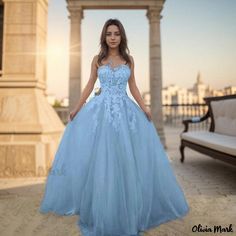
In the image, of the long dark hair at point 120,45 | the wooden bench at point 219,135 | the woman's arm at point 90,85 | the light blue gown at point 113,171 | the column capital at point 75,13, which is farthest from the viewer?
the column capital at point 75,13

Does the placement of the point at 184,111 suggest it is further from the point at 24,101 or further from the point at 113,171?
the point at 113,171

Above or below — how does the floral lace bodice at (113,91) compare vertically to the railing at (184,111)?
below

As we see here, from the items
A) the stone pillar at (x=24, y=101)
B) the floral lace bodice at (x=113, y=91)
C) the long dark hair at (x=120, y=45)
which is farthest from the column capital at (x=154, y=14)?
the floral lace bodice at (x=113, y=91)

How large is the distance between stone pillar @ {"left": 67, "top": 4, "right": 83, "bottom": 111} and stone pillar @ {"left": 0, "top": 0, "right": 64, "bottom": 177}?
10.3 feet

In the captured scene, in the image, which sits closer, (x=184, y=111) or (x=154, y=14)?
(x=154, y=14)

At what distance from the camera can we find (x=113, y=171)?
1903 mm

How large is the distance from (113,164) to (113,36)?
116 cm

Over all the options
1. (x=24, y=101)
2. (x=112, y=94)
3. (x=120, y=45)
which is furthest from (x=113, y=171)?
(x=24, y=101)

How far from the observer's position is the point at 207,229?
86.0 inches

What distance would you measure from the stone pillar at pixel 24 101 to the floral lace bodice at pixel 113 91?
2225mm

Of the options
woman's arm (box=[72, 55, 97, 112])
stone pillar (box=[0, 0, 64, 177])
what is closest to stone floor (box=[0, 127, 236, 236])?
stone pillar (box=[0, 0, 64, 177])

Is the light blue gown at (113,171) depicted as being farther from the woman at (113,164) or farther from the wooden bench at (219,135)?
the wooden bench at (219,135)

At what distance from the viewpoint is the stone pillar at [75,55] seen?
7.81m

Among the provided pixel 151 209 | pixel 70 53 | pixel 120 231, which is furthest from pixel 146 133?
pixel 70 53
